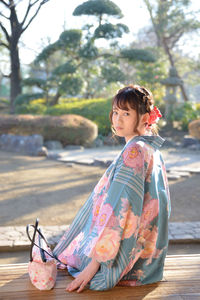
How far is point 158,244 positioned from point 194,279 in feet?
0.75

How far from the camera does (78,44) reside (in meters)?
10.5

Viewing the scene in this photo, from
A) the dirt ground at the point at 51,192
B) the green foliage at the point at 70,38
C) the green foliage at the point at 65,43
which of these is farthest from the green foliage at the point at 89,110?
the dirt ground at the point at 51,192

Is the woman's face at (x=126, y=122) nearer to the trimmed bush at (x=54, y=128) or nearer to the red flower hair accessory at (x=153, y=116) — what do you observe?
the red flower hair accessory at (x=153, y=116)

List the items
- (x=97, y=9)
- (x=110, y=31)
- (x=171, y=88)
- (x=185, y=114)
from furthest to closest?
(x=185, y=114) → (x=171, y=88) → (x=110, y=31) → (x=97, y=9)

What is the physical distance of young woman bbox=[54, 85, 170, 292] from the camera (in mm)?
1408

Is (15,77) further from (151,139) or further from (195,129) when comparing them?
(151,139)

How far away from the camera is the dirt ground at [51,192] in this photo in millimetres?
3348

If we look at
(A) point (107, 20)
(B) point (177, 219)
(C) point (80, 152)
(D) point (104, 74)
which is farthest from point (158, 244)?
(D) point (104, 74)

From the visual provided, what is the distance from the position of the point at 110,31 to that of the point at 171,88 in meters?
3.18

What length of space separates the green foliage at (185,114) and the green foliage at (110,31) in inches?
130

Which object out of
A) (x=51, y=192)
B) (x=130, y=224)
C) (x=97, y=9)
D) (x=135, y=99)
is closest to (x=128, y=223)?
(x=130, y=224)

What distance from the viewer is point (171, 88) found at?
10977 millimetres

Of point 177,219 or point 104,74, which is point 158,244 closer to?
point 177,219

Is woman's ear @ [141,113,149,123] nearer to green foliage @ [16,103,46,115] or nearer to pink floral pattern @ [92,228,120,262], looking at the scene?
pink floral pattern @ [92,228,120,262]
